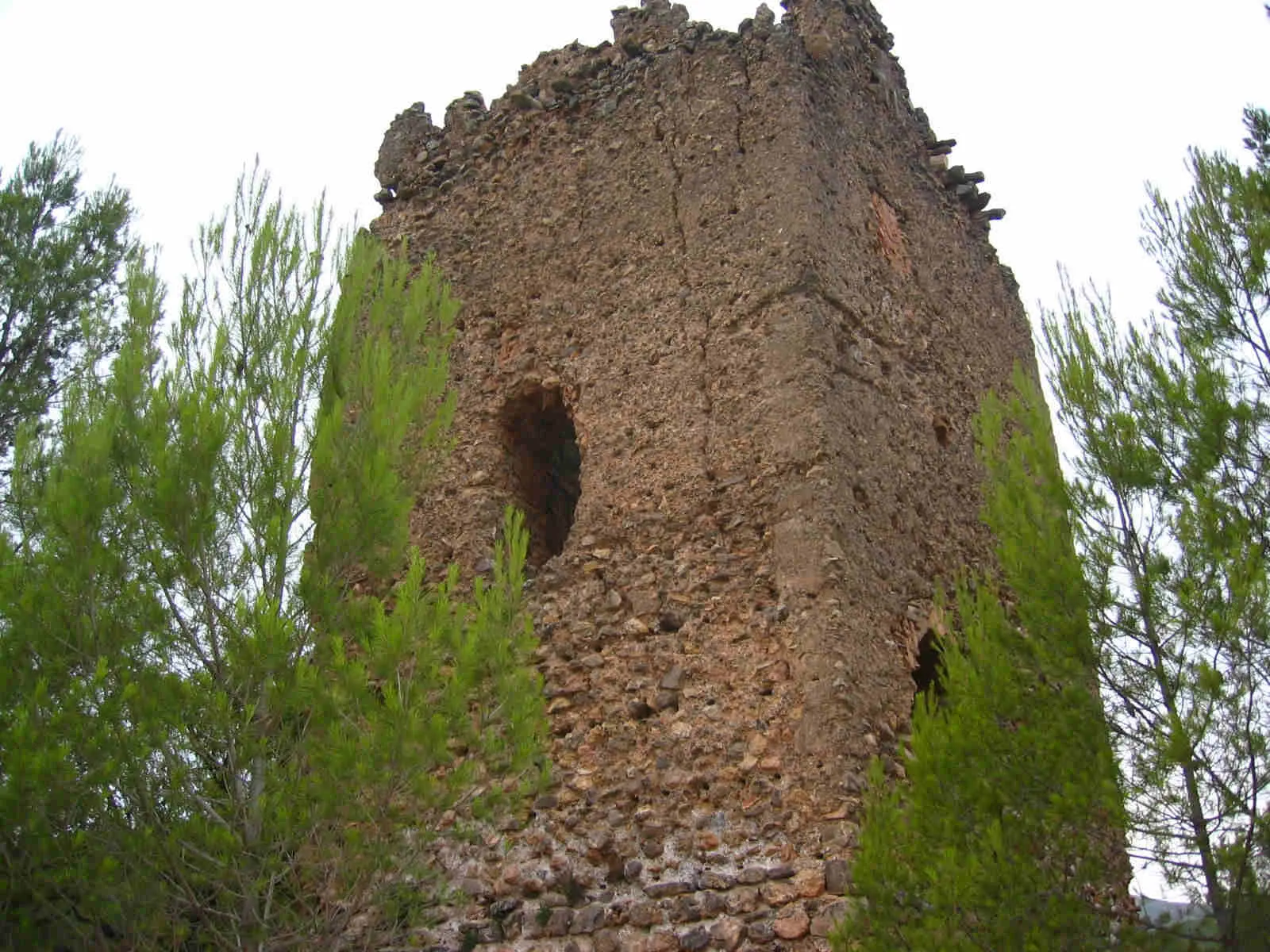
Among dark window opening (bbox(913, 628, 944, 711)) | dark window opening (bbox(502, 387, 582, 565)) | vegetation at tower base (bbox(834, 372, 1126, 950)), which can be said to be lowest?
vegetation at tower base (bbox(834, 372, 1126, 950))

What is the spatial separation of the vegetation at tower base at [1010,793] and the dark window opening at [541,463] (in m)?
2.63

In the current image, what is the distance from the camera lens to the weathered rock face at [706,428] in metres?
5.81

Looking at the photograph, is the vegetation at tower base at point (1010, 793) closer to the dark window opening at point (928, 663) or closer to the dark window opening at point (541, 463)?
the dark window opening at point (928, 663)

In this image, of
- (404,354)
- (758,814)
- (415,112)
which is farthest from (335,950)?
(415,112)

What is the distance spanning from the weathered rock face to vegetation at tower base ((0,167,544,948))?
A: 2.25 feet

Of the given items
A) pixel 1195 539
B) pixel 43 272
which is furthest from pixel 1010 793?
pixel 43 272

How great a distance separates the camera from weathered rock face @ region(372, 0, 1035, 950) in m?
5.81

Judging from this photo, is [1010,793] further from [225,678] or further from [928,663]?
[225,678]

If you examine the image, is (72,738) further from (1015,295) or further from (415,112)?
(1015,295)

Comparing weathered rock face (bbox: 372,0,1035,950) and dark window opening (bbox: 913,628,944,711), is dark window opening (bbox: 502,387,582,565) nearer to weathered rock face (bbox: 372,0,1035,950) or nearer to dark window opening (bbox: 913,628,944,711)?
weathered rock face (bbox: 372,0,1035,950)

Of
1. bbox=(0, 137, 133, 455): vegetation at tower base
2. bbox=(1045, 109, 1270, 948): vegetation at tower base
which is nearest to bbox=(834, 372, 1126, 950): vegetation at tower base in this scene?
bbox=(1045, 109, 1270, 948): vegetation at tower base

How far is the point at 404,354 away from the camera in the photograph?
6395mm

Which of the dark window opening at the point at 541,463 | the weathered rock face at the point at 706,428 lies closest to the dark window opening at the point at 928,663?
the weathered rock face at the point at 706,428

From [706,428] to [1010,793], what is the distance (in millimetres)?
2346
